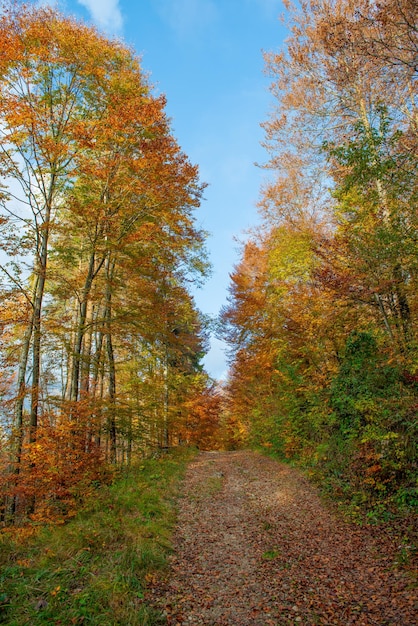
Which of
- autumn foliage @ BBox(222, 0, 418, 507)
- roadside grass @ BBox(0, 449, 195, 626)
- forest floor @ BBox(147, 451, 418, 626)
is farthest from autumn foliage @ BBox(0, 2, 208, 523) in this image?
autumn foliage @ BBox(222, 0, 418, 507)

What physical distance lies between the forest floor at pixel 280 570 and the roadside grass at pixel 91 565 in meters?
0.35

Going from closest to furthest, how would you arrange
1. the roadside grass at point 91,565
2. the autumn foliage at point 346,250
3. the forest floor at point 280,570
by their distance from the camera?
the roadside grass at point 91,565 < the forest floor at point 280,570 < the autumn foliage at point 346,250

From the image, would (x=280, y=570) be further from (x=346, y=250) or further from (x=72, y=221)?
(x=72, y=221)

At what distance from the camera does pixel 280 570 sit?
5238 mm

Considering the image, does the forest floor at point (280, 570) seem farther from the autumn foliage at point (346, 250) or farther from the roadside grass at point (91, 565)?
the autumn foliage at point (346, 250)

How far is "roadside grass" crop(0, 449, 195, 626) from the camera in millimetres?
3803

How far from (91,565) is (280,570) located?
8.77ft

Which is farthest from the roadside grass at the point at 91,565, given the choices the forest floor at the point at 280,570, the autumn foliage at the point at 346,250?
the autumn foliage at the point at 346,250

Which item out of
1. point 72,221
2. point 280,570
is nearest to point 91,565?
point 280,570

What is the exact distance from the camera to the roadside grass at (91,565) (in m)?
3.80

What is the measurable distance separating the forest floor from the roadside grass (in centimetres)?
35

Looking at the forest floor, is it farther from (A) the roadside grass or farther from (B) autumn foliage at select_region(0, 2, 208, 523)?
(B) autumn foliage at select_region(0, 2, 208, 523)

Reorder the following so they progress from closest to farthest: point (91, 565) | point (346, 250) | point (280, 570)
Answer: point (91, 565)
point (280, 570)
point (346, 250)

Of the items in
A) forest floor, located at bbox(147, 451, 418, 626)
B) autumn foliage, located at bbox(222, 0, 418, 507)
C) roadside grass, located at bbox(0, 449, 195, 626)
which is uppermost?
autumn foliage, located at bbox(222, 0, 418, 507)
